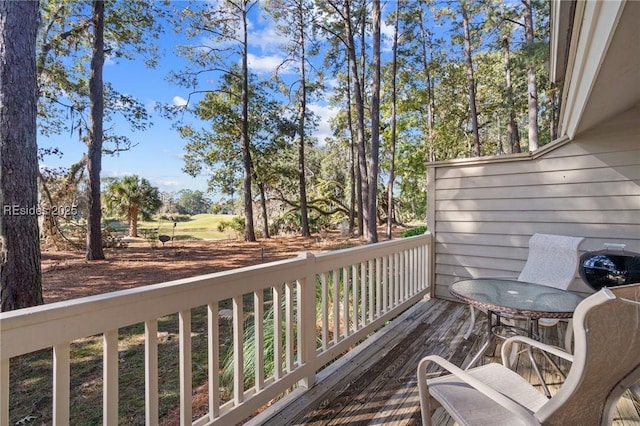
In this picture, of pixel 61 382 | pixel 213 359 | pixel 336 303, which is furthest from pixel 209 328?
pixel 336 303

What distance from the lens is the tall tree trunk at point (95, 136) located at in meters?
7.45

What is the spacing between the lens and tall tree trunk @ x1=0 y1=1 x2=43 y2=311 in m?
3.51

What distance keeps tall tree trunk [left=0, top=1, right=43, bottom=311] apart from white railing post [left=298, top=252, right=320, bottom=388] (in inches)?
146

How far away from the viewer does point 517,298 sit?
86.2 inches

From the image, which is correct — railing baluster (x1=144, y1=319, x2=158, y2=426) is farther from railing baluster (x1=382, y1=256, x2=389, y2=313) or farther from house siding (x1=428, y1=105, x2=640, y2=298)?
house siding (x1=428, y1=105, x2=640, y2=298)

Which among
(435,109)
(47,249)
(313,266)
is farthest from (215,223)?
(313,266)

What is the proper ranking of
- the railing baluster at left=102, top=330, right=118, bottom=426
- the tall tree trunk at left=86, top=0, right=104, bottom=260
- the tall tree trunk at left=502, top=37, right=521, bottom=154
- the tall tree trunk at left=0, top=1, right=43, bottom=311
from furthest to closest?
the tall tree trunk at left=502, top=37, right=521, bottom=154 < the tall tree trunk at left=86, top=0, right=104, bottom=260 < the tall tree trunk at left=0, top=1, right=43, bottom=311 < the railing baluster at left=102, top=330, right=118, bottom=426

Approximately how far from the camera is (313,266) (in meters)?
2.15

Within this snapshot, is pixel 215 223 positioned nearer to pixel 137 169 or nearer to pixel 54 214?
pixel 137 169

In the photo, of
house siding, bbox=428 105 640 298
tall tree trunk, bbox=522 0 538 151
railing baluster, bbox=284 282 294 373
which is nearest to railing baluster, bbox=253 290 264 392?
railing baluster, bbox=284 282 294 373

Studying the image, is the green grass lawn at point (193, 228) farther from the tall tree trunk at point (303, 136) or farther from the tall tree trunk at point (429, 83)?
the tall tree trunk at point (429, 83)

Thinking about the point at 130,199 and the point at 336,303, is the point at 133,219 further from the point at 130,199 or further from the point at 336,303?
the point at 336,303

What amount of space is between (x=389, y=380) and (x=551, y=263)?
1.97 m

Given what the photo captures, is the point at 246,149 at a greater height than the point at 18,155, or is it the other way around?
the point at 246,149
